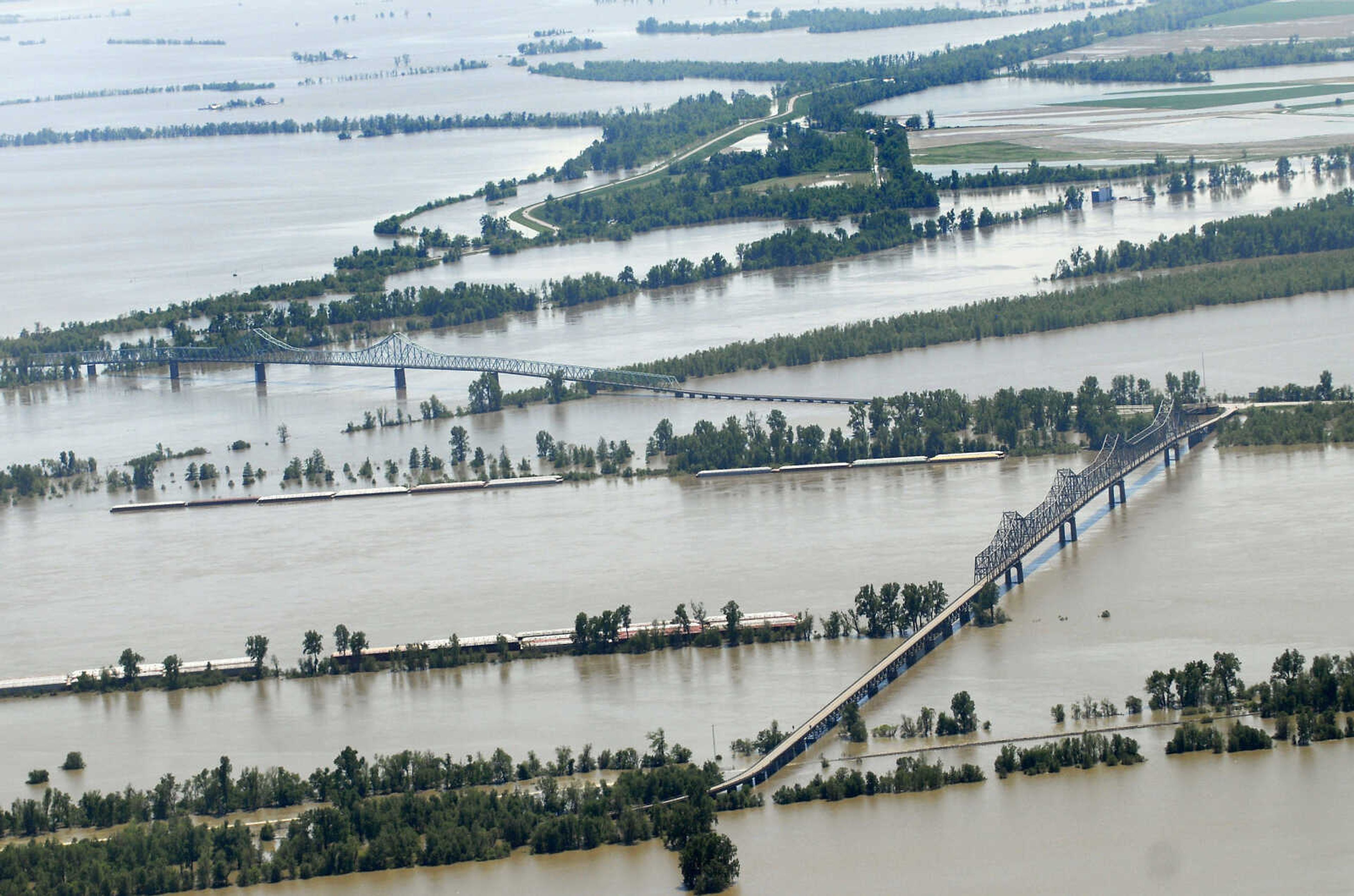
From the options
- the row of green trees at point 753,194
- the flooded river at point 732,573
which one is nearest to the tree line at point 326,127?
the row of green trees at point 753,194

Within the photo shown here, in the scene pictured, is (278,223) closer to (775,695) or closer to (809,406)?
(809,406)

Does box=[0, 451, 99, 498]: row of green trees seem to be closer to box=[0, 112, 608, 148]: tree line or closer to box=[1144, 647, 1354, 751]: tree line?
box=[1144, 647, 1354, 751]: tree line

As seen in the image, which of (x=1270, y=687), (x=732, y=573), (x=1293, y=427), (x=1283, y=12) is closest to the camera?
(x=1270, y=687)

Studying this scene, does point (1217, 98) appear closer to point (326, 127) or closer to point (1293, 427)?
point (326, 127)

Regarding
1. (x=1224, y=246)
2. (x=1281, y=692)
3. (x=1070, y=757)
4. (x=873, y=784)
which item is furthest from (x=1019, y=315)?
(x=873, y=784)

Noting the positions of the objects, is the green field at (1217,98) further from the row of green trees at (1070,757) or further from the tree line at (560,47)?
A: the row of green trees at (1070,757)

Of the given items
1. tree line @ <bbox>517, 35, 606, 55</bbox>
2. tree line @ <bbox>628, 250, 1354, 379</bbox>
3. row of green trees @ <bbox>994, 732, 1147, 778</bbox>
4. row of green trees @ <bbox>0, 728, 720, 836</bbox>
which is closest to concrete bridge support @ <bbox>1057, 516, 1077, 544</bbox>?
row of green trees @ <bbox>994, 732, 1147, 778</bbox>
